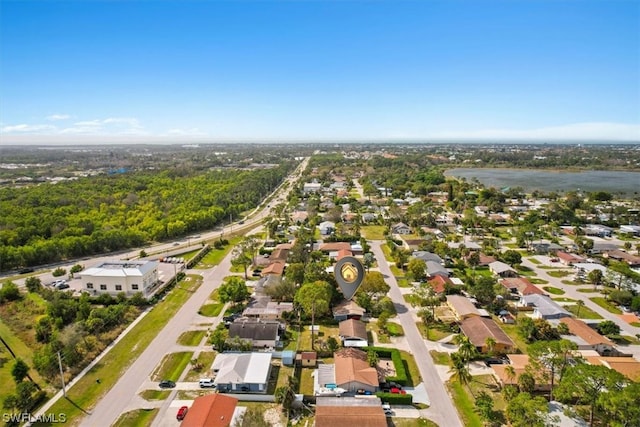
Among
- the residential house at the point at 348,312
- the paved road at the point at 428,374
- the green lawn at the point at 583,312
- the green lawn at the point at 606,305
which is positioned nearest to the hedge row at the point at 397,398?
the paved road at the point at 428,374

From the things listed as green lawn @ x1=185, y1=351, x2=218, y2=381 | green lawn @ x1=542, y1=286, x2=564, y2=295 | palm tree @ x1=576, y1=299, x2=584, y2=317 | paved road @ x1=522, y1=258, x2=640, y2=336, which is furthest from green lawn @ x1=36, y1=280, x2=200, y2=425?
paved road @ x1=522, y1=258, x2=640, y2=336

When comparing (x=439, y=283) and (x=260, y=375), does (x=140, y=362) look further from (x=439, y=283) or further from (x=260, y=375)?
(x=439, y=283)

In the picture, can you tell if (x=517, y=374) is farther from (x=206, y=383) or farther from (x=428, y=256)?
(x=428, y=256)

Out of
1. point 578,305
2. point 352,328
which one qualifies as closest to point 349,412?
point 352,328

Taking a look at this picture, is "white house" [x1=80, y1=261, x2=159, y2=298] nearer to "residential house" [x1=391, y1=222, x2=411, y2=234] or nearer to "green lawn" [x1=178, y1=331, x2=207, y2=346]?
"green lawn" [x1=178, y1=331, x2=207, y2=346]

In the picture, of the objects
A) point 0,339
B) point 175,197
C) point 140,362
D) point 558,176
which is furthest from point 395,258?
point 558,176

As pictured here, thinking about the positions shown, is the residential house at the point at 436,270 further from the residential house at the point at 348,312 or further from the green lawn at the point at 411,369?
the green lawn at the point at 411,369
